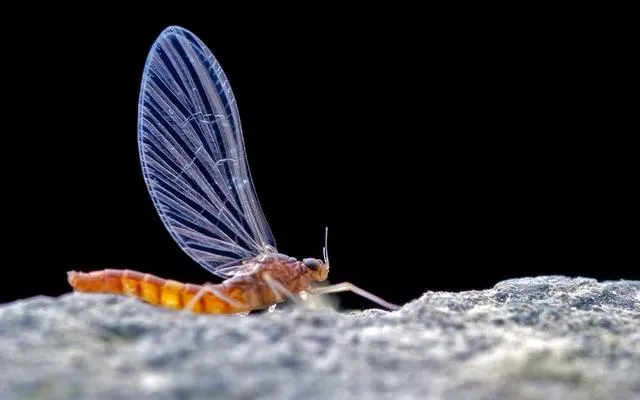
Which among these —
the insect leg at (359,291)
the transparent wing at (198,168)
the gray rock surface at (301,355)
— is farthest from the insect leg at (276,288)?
the gray rock surface at (301,355)

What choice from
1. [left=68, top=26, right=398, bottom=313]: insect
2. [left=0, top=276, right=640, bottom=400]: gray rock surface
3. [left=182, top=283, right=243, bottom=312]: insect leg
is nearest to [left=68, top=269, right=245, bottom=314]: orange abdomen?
[left=182, top=283, right=243, bottom=312]: insect leg

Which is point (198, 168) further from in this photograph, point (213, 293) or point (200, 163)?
point (213, 293)

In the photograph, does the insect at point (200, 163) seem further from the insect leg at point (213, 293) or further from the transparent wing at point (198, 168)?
the insect leg at point (213, 293)

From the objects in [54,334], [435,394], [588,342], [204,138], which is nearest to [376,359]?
[435,394]

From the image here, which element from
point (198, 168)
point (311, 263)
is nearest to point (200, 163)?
point (198, 168)

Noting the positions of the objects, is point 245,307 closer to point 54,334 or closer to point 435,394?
point 54,334

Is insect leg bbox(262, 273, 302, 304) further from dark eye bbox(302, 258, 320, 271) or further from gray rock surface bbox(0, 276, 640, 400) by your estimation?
gray rock surface bbox(0, 276, 640, 400)

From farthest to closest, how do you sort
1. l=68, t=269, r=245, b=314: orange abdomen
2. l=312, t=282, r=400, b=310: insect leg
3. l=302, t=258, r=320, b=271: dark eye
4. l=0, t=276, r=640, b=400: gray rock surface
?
1. l=302, t=258, r=320, b=271: dark eye
2. l=68, t=269, r=245, b=314: orange abdomen
3. l=312, t=282, r=400, b=310: insect leg
4. l=0, t=276, r=640, b=400: gray rock surface
